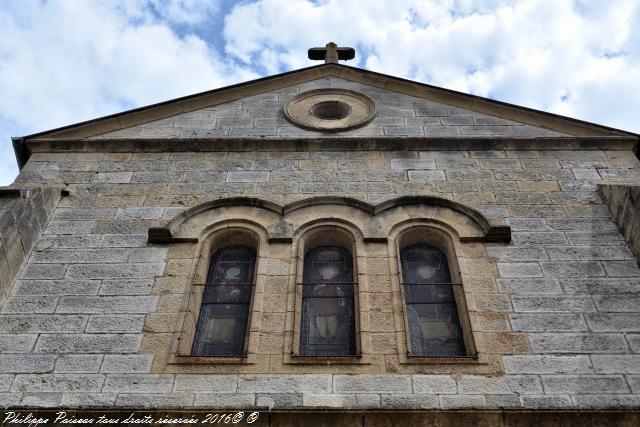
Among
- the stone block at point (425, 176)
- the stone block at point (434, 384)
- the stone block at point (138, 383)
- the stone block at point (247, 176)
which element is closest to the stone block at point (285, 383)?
the stone block at point (138, 383)

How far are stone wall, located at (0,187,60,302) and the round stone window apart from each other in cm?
371

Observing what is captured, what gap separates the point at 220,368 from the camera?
5.64 meters

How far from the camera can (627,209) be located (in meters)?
7.06

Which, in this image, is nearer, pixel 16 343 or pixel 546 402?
pixel 546 402

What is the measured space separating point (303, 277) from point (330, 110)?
13.4 feet

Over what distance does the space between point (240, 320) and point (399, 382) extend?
1816 mm

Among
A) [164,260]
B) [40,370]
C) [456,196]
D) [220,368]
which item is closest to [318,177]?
[456,196]

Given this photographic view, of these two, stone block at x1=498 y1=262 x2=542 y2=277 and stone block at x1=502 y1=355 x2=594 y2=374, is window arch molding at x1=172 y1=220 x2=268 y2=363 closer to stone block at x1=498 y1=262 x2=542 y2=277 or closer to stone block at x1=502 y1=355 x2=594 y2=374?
stone block at x1=502 y1=355 x2=594 y2=374

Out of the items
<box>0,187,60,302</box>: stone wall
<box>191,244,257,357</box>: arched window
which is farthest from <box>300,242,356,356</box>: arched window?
<box>0,187,60,302</box>: stone wall

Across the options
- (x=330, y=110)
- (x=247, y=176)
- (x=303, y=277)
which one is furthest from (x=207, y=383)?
(x=330, y=110)

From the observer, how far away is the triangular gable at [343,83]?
9234 mm

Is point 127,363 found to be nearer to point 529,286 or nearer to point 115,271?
point 115,271

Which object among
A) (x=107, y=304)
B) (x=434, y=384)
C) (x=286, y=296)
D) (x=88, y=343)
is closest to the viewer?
(x=434, y=384)

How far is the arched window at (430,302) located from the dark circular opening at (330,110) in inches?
132
